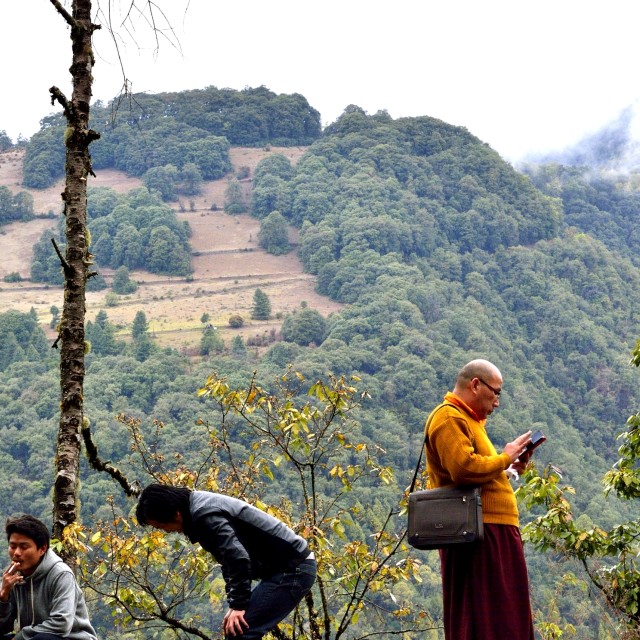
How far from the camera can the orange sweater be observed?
4.22 metres

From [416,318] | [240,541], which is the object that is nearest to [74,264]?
[240,541]

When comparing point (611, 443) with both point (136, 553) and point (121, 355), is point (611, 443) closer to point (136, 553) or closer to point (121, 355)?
point (121, 355)

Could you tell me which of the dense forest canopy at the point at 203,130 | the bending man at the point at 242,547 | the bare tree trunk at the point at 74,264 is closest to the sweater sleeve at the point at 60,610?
the bending man at the point at 242,547

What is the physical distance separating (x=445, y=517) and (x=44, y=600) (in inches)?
63.4

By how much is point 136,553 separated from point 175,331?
7728 centimetres

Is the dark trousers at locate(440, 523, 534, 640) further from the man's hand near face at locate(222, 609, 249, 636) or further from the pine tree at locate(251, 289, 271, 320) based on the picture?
the pine tree at locate(251, 289, 271, 320)

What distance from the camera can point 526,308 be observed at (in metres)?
95.4

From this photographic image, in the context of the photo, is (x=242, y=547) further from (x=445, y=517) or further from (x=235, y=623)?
(x=445, y=517)

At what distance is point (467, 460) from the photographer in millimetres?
4215

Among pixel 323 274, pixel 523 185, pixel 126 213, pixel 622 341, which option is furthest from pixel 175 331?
pixel 523 185


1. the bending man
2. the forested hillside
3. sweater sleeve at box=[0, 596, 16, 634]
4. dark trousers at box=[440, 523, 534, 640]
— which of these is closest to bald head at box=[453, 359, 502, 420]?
dark trousers at box=[440, 523, 534, 640]

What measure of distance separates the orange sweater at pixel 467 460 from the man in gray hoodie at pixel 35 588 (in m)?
1.53

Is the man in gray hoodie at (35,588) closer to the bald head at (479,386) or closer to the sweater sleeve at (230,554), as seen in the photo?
the sweater sleeve at (230,554)

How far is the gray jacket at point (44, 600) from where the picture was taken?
420 cm
